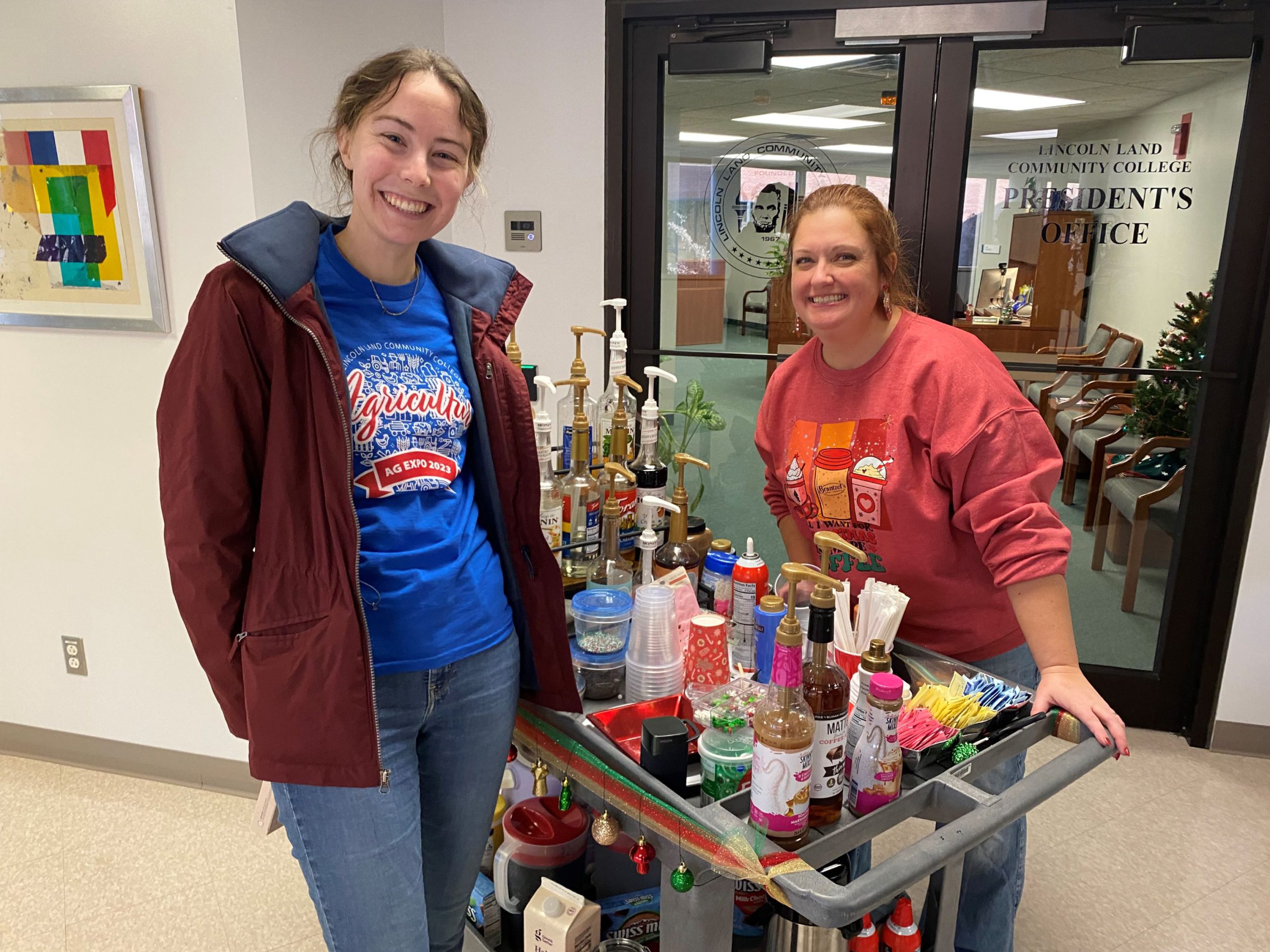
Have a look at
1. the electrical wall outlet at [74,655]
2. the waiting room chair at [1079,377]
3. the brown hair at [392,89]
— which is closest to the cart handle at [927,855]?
the brown hair at [392,89]

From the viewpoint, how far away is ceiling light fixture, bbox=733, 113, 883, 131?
2.93 metres

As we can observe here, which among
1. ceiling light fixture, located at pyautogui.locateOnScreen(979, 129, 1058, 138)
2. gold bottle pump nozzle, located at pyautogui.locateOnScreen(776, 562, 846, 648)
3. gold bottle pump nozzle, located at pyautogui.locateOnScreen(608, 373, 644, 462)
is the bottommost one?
gold bottle pump nozzle, located at pyautogui.locateOnScreen(776, 562, 846, 648)

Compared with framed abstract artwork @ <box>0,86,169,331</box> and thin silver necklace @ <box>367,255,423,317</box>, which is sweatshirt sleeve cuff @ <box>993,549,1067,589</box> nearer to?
thin silver necklace @ <box>367,255,423,317</box>

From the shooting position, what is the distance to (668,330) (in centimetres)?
320

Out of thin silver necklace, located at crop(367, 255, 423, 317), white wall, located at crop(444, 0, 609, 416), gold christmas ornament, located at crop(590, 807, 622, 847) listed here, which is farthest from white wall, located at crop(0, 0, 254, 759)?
gold christmas ornament, located at crop(590, 807, 622, 847)

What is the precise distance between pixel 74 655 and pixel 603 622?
2.02m

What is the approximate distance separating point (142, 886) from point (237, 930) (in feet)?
1.09

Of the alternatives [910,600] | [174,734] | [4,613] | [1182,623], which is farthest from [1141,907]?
[4,613]

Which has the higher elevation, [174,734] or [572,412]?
[572,412]

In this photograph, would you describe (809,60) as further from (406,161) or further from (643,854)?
(643,854)

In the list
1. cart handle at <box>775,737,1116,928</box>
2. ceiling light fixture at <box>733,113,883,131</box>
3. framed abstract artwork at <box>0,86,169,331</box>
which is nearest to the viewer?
cart handle at <box>775,737,1116,928</box>

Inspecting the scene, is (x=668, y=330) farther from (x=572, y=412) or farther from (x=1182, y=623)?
(x=1182, y=623)

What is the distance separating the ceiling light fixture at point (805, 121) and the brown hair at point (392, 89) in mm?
1802

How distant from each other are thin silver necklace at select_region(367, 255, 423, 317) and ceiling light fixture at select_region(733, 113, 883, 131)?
1.90m
